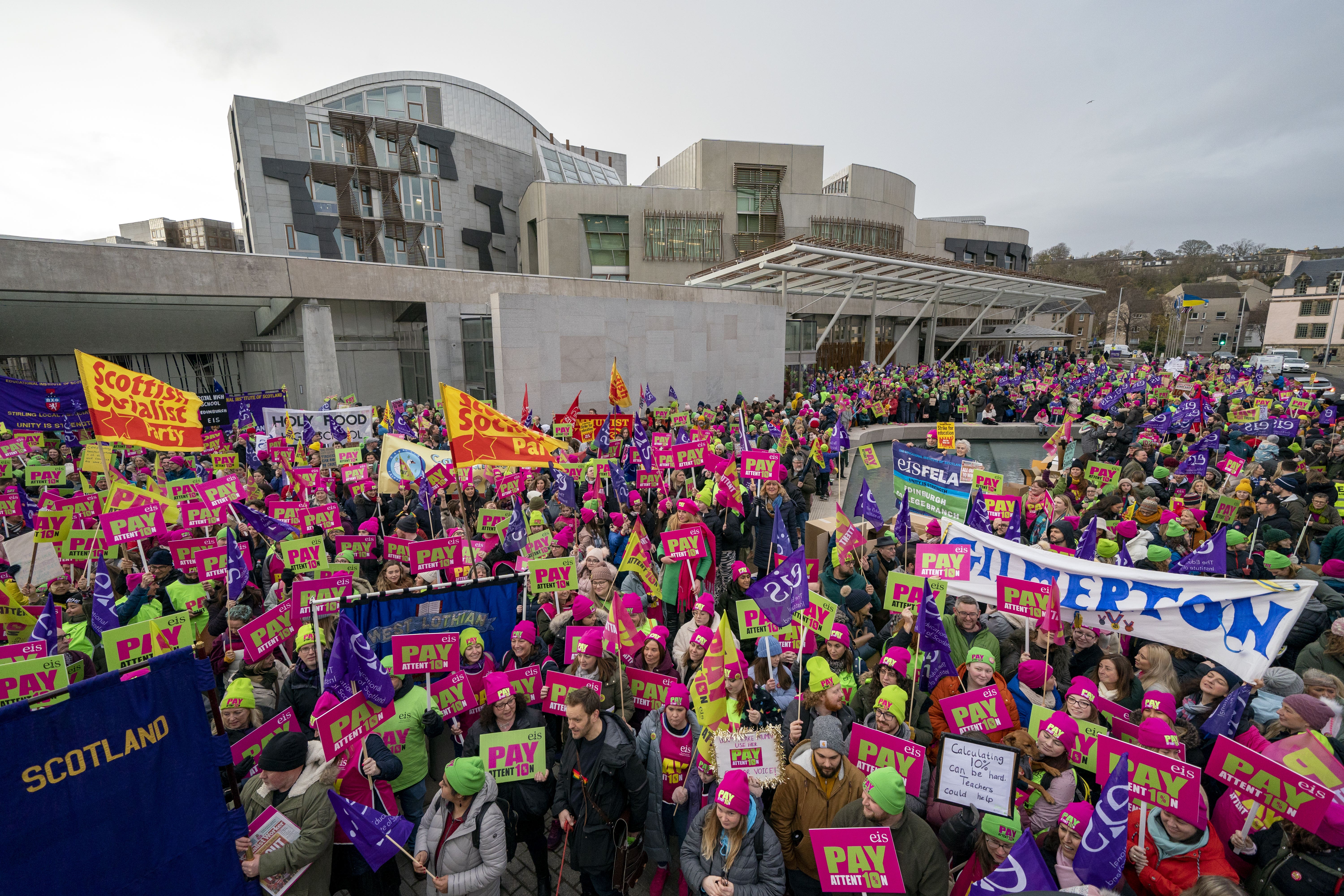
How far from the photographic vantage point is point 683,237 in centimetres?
3947

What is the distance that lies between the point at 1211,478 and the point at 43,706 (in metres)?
15.3

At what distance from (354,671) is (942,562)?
201 inches

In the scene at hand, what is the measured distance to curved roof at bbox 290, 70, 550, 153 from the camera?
139 ft

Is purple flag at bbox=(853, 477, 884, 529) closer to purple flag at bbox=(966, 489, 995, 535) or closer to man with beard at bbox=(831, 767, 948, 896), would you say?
purple flag at bbox=(966, 489, 995, 535)

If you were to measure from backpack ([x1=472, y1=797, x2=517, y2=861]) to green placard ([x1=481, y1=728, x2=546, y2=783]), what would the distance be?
0.17 meters

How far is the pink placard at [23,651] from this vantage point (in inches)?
180

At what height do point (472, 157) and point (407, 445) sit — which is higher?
point (472, 157)

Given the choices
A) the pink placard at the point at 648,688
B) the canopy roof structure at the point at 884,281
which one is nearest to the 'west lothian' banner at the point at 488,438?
the pink placard at the point at 648,688

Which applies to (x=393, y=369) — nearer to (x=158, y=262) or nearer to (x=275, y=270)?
(x=275, y=270)

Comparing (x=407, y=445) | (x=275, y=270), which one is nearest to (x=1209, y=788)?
(x=407, y=445)

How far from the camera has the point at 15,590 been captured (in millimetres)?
6113

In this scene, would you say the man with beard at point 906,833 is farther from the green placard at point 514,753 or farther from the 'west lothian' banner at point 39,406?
the 'west lothian' banner at point 39,406

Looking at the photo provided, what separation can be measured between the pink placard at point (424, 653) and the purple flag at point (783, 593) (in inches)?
97.3

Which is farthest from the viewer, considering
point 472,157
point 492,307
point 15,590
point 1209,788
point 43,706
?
point 472,157
